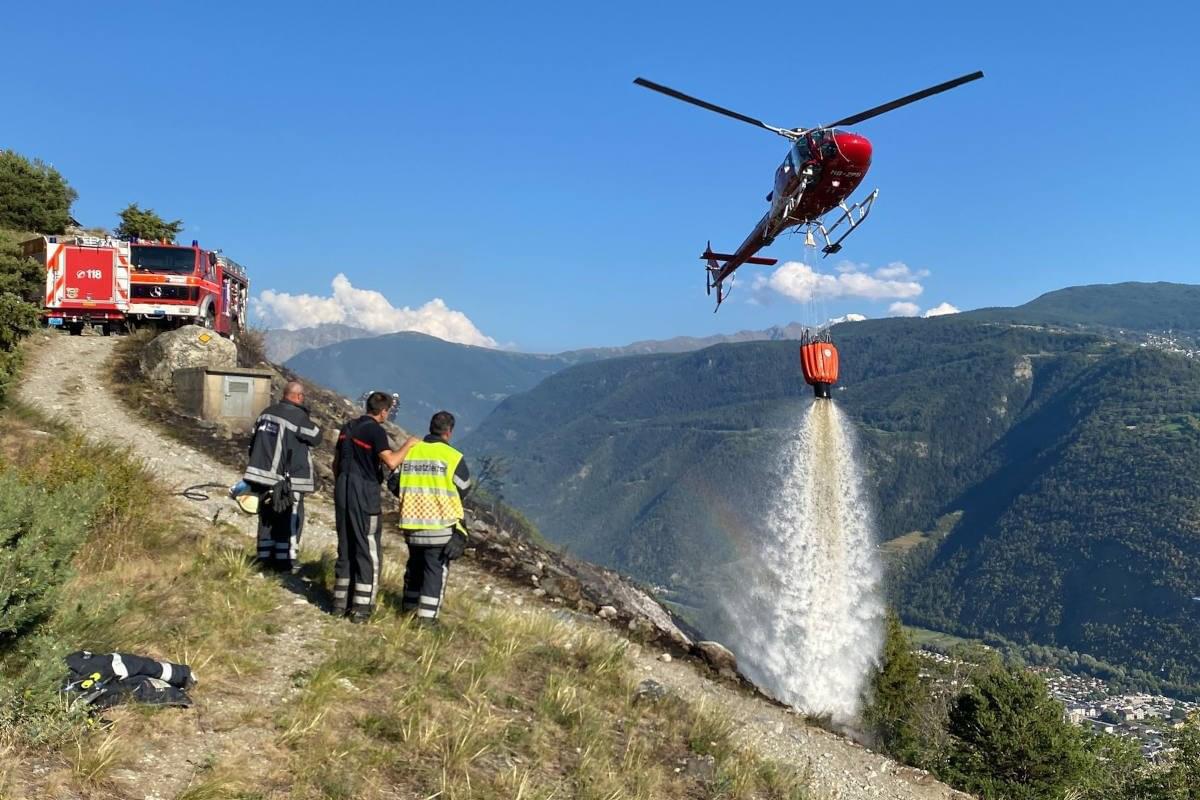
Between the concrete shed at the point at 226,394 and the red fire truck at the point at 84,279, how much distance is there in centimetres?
678

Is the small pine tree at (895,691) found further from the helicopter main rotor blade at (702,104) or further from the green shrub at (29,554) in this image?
the green shrub at (29,554)

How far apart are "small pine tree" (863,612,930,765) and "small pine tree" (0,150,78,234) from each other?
41.7 metres

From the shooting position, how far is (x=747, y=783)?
21.4 feet

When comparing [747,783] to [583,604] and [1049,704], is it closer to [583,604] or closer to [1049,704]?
[583,604]

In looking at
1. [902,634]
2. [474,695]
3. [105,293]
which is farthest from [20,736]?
[902,634]

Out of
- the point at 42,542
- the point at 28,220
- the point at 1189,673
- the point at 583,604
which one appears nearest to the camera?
the point at 42,542

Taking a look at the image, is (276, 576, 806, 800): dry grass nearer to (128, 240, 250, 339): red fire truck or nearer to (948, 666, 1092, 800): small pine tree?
(128, 240, 250, 339): red fire truck

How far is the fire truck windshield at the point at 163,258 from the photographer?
21953 millimetres

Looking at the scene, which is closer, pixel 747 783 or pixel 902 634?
pixel 747 783

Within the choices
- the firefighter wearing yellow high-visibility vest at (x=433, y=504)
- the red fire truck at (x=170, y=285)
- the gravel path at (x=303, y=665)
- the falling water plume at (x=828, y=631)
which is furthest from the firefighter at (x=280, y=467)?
the falling water plume at (x=828, y=631)

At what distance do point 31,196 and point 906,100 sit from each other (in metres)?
33.3

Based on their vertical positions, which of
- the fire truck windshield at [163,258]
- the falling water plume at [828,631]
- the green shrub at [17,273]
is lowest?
the falling water plume at [828,631]

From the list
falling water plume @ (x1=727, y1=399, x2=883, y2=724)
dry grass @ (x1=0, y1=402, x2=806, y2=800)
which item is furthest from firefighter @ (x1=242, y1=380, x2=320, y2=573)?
falling water plume @ (x1=727, y1=399, x2=883, y2=724)

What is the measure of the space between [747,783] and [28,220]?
36.6 meters
